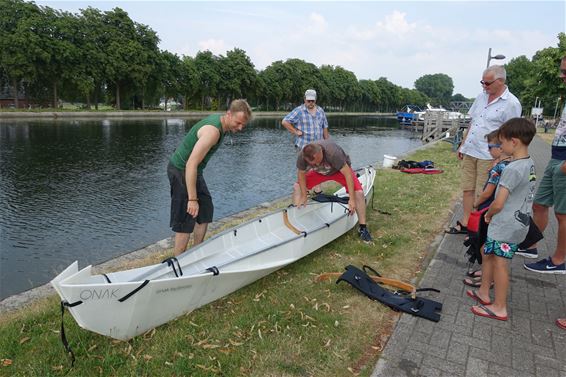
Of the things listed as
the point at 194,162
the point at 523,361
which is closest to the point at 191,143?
the point at 194,162

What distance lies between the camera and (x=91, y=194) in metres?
10.7

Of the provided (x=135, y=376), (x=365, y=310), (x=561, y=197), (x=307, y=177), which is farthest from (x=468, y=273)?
(x=135, y=376)

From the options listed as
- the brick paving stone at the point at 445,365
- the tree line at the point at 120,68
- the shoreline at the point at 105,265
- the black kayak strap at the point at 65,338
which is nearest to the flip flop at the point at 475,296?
the brick paving stone at the point at 445,365

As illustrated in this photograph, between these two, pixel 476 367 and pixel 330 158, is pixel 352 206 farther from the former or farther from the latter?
pixel 476 367

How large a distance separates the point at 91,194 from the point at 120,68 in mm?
42439

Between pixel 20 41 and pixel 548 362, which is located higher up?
pixel 20 41

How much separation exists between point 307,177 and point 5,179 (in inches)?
416

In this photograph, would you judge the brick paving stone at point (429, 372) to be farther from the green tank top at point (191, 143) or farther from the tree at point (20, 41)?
the tree at point (20, 41)

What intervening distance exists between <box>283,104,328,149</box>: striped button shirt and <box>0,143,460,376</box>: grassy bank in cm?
360

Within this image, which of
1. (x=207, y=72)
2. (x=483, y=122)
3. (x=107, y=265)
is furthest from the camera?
(x=207, y=72)

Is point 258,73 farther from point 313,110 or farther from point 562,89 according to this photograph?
point 313,110

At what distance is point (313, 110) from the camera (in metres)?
8.03

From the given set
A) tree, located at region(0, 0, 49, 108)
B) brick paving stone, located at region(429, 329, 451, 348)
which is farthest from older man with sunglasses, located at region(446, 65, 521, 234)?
tree, located at region(0, 0, 49, 108)

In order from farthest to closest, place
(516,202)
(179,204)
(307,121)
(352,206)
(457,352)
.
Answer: (307,121) < (352,206) < (179,204) < (516,202) < (457,352)
